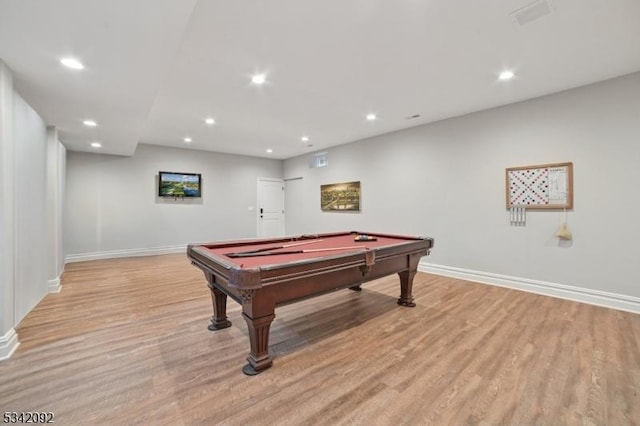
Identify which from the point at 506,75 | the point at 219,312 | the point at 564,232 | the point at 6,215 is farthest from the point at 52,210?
the point at 564,232

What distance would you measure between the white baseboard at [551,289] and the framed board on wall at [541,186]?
3.44ft

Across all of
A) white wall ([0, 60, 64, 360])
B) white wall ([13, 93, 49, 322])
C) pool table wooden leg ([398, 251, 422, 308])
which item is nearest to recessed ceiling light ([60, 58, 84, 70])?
white wall ([0, 60, 64, 360])

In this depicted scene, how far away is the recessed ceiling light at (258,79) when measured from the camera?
3.13 m

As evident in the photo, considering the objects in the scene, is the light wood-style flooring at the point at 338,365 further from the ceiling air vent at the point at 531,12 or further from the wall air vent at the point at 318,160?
the wall air vent at the point at 318,160

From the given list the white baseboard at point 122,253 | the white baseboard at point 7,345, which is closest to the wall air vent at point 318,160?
the white baseboard at point 122,253

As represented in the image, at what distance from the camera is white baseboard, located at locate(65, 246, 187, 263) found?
19.0 feet

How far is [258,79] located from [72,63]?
1661 mm

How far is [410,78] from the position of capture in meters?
3.21

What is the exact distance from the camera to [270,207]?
835 cm

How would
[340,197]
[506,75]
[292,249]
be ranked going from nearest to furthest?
[292,249] → [506,75] → [340,197]

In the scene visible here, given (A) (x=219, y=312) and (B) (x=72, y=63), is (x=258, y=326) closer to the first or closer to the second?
(A) (x=219, y=312)

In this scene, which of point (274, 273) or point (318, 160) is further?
point (318, 160)

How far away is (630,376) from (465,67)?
2.97 meters

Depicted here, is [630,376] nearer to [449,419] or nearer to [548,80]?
[449,419]
